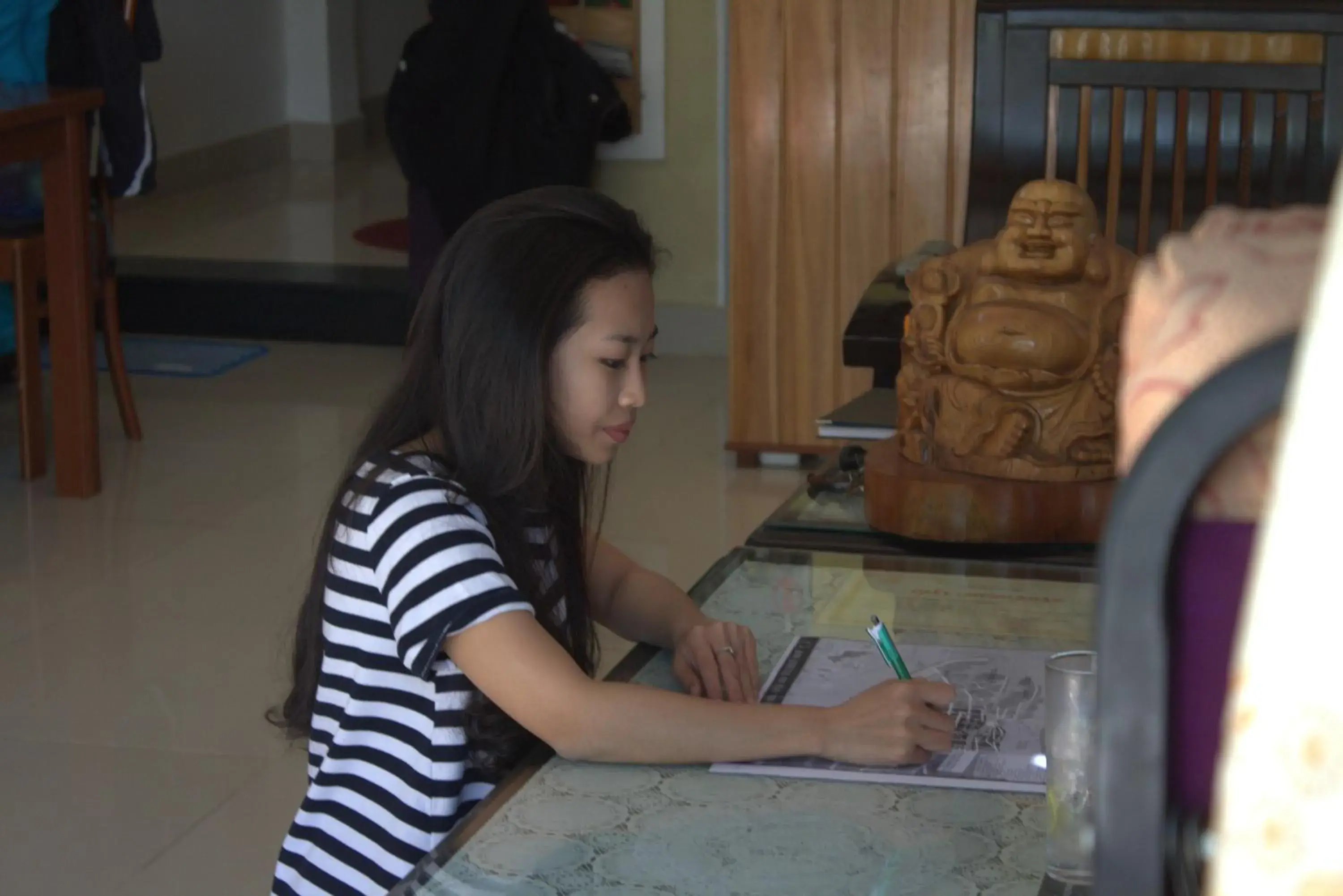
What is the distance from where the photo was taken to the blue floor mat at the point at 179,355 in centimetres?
485

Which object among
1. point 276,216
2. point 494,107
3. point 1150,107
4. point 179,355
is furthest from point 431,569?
point 276,216

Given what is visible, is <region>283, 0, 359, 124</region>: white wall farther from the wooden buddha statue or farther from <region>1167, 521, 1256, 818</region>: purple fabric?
<region>1167, 521, 1256, 818</region>: purple fabric

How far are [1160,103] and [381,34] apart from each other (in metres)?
6.77

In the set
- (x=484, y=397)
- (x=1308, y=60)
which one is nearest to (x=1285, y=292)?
(x=484, y=397)

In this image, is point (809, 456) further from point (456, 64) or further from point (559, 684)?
point (559, 684)

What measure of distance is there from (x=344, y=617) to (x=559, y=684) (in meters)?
0.23

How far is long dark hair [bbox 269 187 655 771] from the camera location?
1.34 m

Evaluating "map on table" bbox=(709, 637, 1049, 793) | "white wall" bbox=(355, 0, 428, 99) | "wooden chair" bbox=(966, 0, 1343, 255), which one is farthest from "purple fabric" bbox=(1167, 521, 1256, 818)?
"white wall" bbox=(355, 0, 428, 99)

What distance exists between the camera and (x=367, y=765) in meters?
1.29

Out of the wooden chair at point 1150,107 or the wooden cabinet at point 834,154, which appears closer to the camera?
the wooden chair at point 1150,107

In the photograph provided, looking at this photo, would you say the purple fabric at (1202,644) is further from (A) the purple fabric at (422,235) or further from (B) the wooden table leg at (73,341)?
(A) the purple fabric at (422,235)

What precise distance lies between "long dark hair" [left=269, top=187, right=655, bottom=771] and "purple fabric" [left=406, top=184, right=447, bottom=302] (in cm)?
345

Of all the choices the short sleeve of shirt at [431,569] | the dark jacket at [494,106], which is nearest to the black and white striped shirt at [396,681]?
the short sleeve of shirt at [431,569]

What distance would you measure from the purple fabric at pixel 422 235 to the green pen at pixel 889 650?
3.62 m
